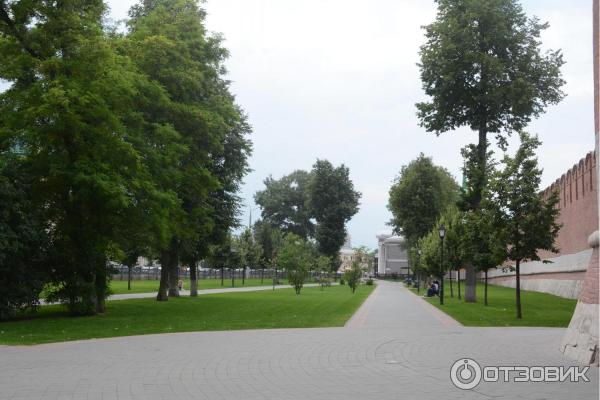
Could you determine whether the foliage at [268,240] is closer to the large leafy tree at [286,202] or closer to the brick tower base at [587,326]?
the large leafy tree at [286,202]

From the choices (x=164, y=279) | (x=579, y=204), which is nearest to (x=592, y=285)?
(x=579, y=204)

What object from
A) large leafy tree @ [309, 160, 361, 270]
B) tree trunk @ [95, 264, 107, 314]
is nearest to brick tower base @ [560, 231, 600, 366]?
tree trunk @ [95, 264, 107, 314]

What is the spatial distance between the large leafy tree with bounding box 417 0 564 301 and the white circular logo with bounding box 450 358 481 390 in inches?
902

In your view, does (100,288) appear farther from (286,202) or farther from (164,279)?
(286,202)

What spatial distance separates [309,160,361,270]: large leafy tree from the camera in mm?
87500

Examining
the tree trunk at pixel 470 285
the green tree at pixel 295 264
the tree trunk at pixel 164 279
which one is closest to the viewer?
the tree trunk at pixel 164 279

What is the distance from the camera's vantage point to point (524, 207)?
21.8m

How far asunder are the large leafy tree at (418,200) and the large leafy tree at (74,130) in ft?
153

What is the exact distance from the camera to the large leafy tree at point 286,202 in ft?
358

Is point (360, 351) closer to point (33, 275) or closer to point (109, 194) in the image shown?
point (109, 194)

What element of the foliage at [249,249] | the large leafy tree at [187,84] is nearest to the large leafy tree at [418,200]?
the foliage at [249,249]

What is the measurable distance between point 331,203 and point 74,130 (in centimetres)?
6921

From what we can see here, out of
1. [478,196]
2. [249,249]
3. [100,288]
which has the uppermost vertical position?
[478,196]

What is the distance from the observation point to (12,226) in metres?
20.9
